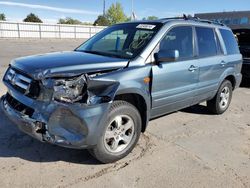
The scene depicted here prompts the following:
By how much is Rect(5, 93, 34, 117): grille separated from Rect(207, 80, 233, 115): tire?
13.5 feet

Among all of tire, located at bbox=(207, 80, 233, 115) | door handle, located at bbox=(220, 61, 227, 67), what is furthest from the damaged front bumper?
tire, located at bbox=(207, 80, 233, 115)

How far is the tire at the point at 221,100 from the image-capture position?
6.50 m

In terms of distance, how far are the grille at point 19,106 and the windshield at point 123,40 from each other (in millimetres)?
1486

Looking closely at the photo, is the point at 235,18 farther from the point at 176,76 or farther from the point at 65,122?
the point at 65,122

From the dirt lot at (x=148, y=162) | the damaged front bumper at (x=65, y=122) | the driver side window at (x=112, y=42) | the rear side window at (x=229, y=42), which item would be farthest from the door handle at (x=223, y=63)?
the damaged front bumper at (x=65, y=122)

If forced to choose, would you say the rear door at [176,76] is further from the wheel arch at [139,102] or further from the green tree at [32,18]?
the green tree at [32,18]

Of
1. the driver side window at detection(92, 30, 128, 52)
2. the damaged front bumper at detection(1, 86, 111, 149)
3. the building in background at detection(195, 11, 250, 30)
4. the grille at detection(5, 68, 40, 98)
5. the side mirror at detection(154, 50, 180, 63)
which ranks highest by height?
the building in background at detection(195, 11, 250, 30)

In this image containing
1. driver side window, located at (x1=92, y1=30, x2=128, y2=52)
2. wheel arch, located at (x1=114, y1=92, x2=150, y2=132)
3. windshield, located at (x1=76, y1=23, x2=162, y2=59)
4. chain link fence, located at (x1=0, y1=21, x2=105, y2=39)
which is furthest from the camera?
chain link fence, located at (x1=0, y1=21, x2=105, y2=39)

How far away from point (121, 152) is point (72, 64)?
4.50ft

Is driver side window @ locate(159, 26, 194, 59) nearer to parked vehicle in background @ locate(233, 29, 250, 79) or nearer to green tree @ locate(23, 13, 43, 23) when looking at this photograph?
parked vehicle in background @ locate(233, 29, 250, 79)

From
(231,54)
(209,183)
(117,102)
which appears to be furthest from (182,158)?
(231,54)

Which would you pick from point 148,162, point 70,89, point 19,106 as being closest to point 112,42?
point 70,89

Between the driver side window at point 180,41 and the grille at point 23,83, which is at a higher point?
the driver side window at point 180,41

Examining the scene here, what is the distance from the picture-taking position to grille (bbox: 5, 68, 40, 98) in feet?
Answer: 12.1
